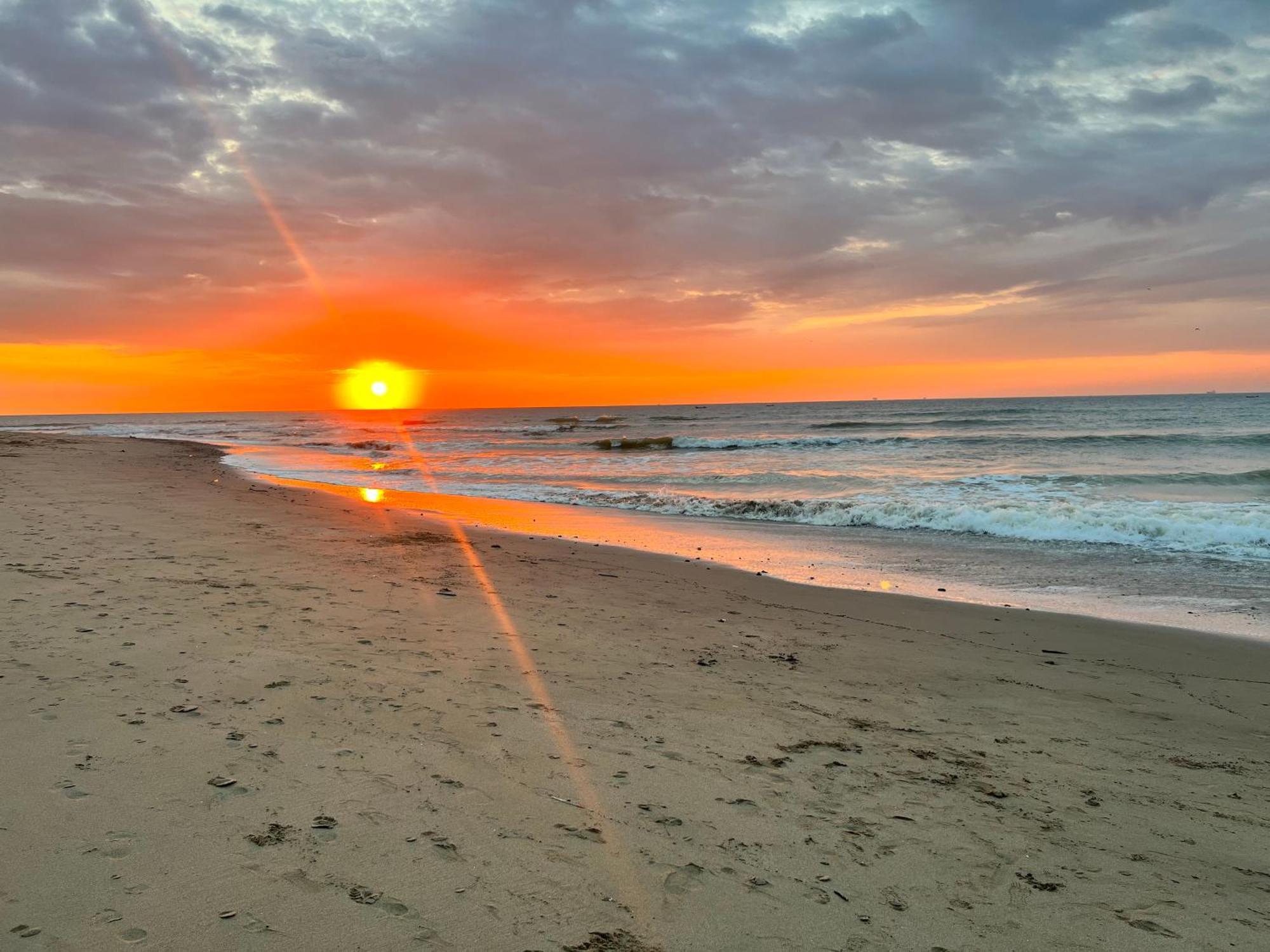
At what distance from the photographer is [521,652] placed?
5266 mm

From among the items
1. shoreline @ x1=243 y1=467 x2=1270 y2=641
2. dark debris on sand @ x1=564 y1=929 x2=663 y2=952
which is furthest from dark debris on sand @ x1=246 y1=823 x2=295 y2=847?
shoreline @ x1=243 y1=467 x2=1270 y2=641

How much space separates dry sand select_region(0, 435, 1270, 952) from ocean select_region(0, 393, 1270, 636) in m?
2.38

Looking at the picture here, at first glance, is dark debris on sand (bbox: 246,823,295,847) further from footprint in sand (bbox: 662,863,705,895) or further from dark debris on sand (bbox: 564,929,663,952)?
footprint in sand (bbox: 662,863,705,895)

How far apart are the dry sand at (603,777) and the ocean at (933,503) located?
2383mm

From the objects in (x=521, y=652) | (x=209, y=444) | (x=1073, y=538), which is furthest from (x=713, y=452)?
(x=521, y=652)

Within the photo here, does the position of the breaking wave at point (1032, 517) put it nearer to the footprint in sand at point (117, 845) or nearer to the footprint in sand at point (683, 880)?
the footprint in sand at point (683, 880)

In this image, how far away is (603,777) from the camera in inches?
134

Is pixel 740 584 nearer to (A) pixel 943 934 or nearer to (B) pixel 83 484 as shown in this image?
(A) pixel 943 934

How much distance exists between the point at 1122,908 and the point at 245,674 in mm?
4474

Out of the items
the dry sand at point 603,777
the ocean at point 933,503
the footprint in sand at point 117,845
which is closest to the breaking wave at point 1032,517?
the ocean at point 933,503

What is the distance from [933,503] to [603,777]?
1240 cm

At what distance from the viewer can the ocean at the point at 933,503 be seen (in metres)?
8.97

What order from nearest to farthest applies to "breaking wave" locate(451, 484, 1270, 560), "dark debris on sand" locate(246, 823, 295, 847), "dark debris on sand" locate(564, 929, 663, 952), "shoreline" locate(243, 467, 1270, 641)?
"dark debris on sand" locate(564, 929, 663, 952)
"dark debris on sand" locate(246, 823, 295, 847)
"shoreline" locate(243, 467, 1270, 641)
"breaking wave" locate(451, 484, 1270, 560)

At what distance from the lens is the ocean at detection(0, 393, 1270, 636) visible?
8969mm
